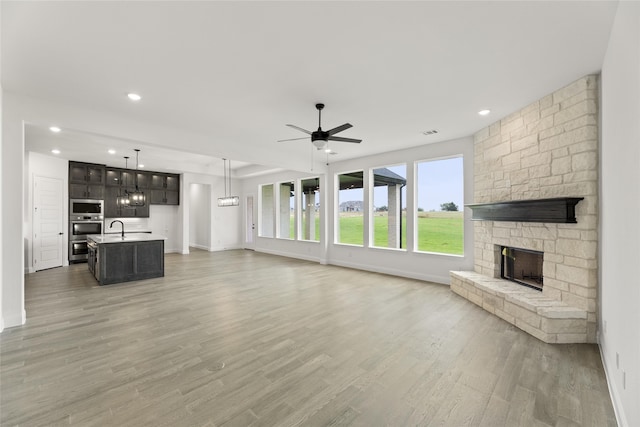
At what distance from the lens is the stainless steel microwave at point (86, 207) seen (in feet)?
26.3

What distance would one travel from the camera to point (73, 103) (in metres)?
3.74

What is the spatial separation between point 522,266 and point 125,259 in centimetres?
763

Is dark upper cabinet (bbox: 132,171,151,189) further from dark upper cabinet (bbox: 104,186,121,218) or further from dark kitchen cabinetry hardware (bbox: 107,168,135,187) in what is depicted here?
dark upper cabinet (bbox: 104,186,121,218)

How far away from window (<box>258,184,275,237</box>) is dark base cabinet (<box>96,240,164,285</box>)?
4.68 m

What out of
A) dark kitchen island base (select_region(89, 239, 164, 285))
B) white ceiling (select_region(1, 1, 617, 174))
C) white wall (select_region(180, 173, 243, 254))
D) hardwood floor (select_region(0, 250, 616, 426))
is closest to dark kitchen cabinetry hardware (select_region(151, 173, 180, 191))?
white wall (select_region(180, 173, 243, 254))

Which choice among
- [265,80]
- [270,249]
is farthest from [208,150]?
[270,249]

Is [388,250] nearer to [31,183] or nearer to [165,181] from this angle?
[165,181]

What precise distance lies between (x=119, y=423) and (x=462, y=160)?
6146 millimetres

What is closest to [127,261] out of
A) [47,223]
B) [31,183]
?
[47,223]

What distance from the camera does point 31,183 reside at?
6871mm

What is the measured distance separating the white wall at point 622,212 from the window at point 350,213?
5.10m

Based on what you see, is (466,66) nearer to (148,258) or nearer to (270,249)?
(148,258)

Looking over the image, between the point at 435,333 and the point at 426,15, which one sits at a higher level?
the point at 426,15

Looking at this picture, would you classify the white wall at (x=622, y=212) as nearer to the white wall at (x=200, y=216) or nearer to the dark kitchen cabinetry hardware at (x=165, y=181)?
the white wall at (x=200, y=216)
